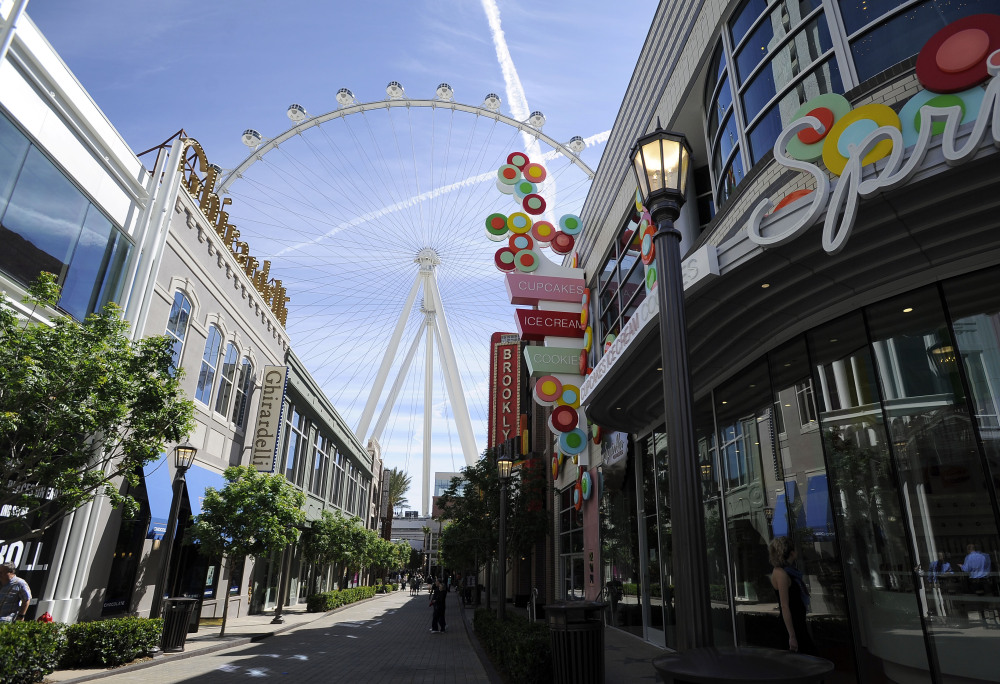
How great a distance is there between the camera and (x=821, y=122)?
7.56m

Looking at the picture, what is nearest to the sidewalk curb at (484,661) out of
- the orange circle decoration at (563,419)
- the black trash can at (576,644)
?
the black trash can at (576,644)

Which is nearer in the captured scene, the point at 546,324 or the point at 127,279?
the point at 127,279

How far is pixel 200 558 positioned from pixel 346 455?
26.5m

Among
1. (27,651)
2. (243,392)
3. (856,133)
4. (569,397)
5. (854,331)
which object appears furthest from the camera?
(243,392)

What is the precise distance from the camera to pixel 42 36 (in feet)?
39.3

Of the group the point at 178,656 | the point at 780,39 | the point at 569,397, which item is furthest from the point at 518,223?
the point at 178,656

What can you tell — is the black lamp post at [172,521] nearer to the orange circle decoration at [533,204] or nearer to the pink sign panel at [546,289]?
the pink sign panel at [546,289]

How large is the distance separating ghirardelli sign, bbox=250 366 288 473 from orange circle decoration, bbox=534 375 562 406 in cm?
1130

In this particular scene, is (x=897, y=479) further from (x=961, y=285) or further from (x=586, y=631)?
(x=586, y=631)

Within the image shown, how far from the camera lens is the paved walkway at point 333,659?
11.4 meters

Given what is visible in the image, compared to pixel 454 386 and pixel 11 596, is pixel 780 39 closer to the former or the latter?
pixel 11 596

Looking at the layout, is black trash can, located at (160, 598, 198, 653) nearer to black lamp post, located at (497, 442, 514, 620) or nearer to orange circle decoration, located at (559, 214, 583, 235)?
black lamp post, located at (497, 442, 514, 620)

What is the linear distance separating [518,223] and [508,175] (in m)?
2.40

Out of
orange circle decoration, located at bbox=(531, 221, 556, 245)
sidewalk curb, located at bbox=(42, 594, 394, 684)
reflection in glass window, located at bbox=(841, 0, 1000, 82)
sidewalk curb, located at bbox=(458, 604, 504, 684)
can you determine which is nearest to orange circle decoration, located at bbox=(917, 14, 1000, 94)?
reflection in glass window, located at bbox=(841, 0, 1000, 82)
